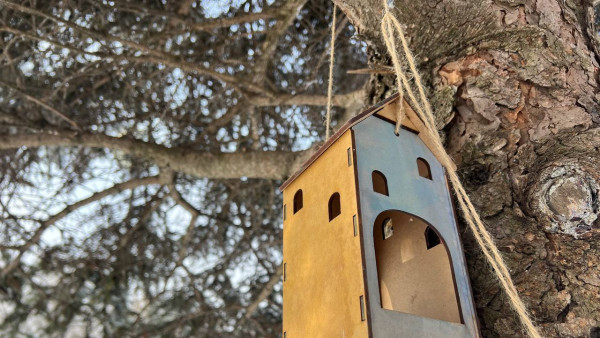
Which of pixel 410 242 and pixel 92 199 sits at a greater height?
pixel 92 199

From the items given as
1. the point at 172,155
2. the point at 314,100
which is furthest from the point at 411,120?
the point at 172,155

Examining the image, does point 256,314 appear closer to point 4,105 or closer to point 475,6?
point 4,105

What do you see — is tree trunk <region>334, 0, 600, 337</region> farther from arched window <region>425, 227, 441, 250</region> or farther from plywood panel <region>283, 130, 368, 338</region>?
plywood panel <region>283, 130, 368, 338</region>

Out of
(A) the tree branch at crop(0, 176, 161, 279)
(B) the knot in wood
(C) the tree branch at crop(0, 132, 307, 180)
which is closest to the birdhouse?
(B) the knot in wood

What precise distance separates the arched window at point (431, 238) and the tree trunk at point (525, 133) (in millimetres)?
56

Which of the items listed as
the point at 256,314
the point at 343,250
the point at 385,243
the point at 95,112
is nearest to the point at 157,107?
the point at 95,112

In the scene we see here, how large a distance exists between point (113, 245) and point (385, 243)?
2.04m

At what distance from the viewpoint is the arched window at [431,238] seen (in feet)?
3.58

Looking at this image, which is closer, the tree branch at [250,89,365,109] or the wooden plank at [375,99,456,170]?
the wooden plank at [375,99,456,170]

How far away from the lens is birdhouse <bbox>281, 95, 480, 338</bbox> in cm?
87

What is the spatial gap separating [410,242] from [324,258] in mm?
250

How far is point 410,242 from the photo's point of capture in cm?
114

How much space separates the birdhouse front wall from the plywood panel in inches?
1.0

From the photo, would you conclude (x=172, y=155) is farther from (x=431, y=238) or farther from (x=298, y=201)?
(x=431, y=238)
